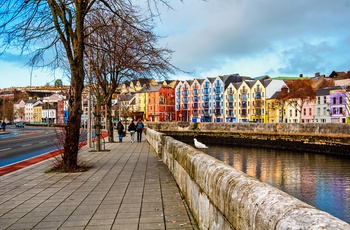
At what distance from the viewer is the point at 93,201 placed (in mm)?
8320

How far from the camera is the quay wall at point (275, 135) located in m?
43.2

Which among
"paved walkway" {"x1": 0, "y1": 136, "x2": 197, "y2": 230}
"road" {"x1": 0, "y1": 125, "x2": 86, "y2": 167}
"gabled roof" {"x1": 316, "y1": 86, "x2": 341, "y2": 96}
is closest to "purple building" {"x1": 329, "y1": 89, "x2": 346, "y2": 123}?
"gabled roof" {"x1": 316, "y1": 86, "x2": 341, "y2": 96}

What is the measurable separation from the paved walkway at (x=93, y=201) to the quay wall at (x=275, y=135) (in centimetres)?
3475

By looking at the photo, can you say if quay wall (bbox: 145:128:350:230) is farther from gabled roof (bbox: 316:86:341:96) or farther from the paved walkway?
gabled roof (bbox: 316:86:341:96)

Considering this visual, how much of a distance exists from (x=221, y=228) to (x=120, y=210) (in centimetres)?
370

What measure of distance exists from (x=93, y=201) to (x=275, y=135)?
49508 mm

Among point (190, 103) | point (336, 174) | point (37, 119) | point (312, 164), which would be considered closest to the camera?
point (336, 174)

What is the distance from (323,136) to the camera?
45.2 meters

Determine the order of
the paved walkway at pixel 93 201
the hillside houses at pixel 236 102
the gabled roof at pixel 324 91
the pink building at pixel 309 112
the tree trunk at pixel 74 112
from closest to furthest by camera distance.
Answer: the paved walkway at pixel 93 201, the tree trunk at pixel 74 112, the gabled roof at pixel 324 91, the hillside houses at pixel 236 102, the pink building at pixel 309 112

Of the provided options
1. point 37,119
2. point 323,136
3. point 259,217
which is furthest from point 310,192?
point 37,119

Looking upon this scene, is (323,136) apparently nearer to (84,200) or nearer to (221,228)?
(84,200)

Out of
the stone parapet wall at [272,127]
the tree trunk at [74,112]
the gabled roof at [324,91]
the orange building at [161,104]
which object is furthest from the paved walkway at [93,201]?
the orange building at [161,104]

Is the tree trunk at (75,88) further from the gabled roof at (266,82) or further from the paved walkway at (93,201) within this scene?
the gabled roof at (266,82)

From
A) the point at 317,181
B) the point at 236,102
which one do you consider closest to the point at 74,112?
the point at 317,181
